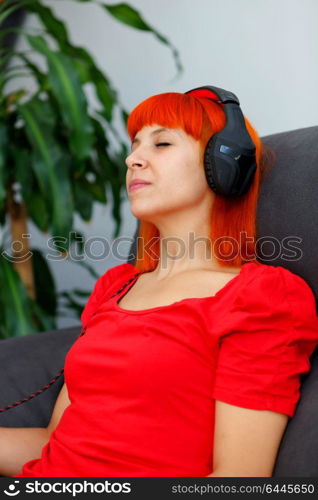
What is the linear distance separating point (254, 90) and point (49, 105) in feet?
2.08

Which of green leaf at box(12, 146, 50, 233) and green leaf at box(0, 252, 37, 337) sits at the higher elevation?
green leaf at box(12, 146, 50, 233)

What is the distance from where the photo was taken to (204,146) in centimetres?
103

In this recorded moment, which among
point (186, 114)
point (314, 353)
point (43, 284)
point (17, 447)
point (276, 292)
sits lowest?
point (43, 284)

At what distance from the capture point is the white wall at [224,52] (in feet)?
5.77

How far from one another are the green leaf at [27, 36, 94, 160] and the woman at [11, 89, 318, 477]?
25.8 inches

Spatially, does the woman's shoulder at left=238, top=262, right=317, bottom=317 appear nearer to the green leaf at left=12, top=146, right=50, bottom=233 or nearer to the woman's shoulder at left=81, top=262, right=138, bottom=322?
the woman's shoulder at left=81, top=262, right=138, bottom=322

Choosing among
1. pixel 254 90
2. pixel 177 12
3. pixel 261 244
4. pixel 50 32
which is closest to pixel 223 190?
pixel 261 244

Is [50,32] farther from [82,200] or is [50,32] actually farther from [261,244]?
[261,244]

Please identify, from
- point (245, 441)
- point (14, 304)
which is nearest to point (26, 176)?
point (14, 304)

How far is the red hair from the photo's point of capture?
103cm

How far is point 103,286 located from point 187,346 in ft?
1.21

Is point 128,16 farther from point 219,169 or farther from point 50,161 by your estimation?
point 219,169

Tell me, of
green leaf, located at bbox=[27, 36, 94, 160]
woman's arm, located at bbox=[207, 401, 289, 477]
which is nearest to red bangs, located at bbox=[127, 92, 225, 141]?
woman's arm, located at bbox=[207, 401, 289, 477]
